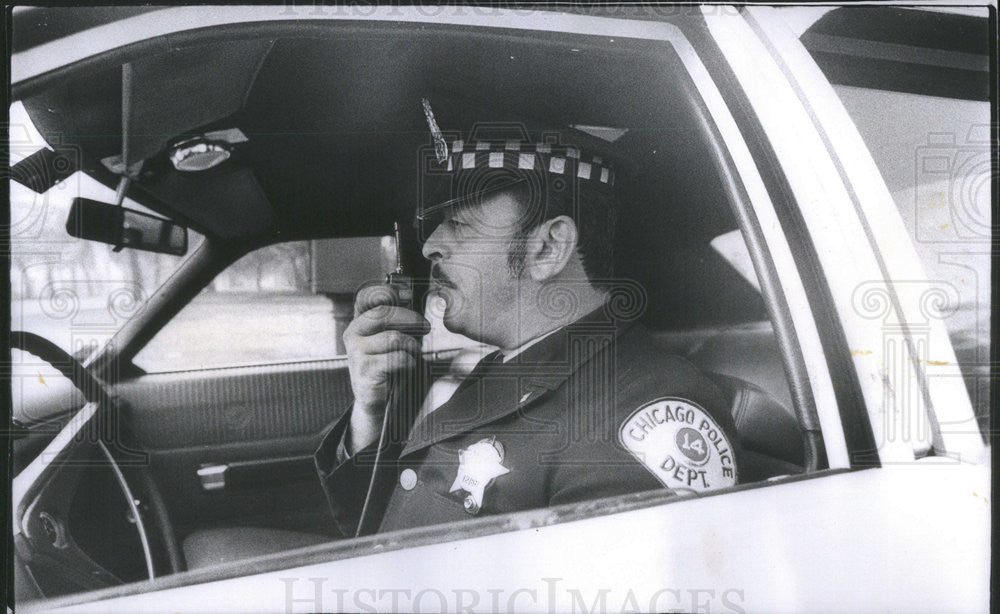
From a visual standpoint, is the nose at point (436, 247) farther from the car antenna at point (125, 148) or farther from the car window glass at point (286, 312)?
the car antenna at point (125, 148)

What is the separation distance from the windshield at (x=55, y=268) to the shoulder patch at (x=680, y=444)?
102cm

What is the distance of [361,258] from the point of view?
1.37 meters

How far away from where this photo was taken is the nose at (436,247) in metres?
1.38

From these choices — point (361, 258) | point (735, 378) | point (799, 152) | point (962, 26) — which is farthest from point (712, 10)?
point (361, 258)

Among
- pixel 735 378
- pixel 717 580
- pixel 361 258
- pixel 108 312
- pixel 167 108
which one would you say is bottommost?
pixel 717 580

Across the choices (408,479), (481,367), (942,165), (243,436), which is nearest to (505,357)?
(481,367)

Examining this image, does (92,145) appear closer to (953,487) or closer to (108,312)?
(108,312)

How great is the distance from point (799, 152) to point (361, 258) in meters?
0.84

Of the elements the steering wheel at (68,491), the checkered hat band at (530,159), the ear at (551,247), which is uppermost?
the checkered hat band at (530,159)

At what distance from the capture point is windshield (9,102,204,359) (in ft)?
4.22

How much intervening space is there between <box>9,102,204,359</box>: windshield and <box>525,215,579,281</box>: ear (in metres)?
0.81

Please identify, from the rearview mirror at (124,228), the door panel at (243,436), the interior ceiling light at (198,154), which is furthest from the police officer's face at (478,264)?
the rearview mirror at (124,228)

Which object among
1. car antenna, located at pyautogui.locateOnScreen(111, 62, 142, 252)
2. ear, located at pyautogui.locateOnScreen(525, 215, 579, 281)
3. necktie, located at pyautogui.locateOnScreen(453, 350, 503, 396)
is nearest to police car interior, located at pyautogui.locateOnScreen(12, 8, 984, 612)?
car antenna, located at pyautogui.locateOnScreen(111, 62, 142, 252)

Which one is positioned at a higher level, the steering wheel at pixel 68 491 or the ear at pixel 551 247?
the ear at pixel 551 247
